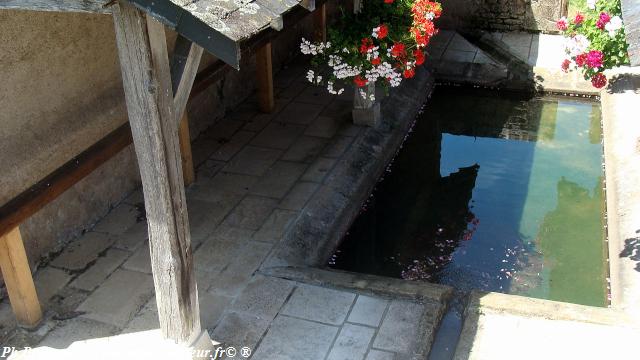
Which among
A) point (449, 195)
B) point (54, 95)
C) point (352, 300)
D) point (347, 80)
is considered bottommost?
point (449, 195)

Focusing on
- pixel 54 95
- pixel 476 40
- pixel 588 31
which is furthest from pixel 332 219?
pixel 476 40

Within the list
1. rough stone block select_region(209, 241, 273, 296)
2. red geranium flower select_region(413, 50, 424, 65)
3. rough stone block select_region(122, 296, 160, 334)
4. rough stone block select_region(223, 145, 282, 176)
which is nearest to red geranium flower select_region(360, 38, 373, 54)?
red geranium flower select_region(413, 50, 424, 65)

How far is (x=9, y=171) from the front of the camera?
501 centimetres

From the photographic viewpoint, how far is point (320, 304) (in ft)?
16.9

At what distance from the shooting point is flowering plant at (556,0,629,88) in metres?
7.39

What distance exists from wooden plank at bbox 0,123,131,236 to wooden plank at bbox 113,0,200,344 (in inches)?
44.7

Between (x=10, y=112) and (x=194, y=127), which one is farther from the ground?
(x=10, y=112)

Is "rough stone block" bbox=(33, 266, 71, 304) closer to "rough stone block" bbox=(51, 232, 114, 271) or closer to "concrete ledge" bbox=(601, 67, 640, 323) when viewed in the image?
"rough stone block" bbox=(51, 232, 114, 271)

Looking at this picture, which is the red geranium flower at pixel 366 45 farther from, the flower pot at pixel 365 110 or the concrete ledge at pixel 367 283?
the concrete ledge at pixel 367 283

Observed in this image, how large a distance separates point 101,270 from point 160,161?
6.90ft

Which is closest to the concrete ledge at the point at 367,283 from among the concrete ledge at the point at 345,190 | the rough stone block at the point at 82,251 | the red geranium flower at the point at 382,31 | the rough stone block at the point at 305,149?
the concrete ledge at the point at 345,190

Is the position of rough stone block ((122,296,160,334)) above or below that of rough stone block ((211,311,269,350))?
above

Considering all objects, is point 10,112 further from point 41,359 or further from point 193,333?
point 193,333

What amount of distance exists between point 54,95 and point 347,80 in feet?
9.36
